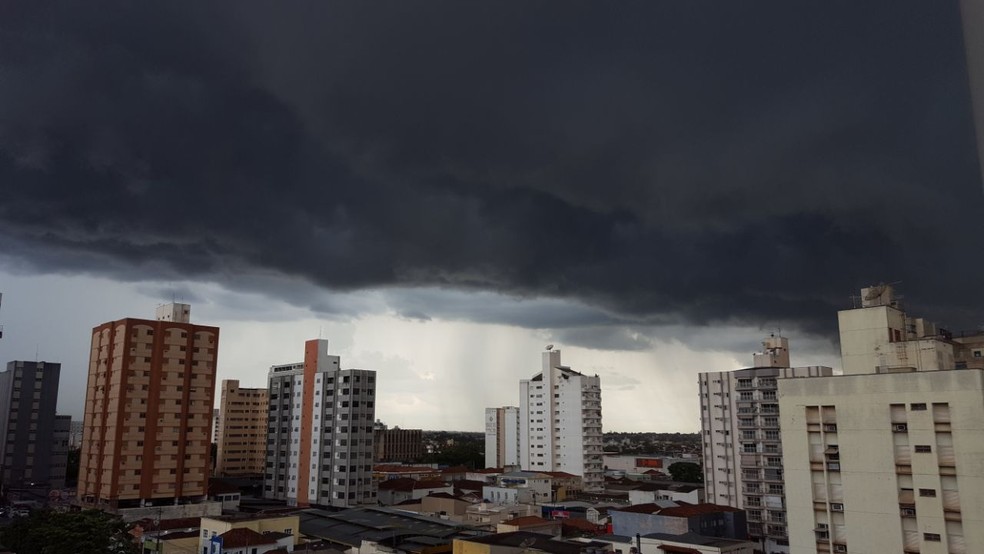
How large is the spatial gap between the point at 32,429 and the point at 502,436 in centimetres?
9319

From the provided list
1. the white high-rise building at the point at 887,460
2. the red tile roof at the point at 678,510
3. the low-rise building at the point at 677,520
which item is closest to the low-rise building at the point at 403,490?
the red tile roof at the point at 678,510

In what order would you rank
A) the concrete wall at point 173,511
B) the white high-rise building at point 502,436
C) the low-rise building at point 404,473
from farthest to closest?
the white high-rise building at point 502,436, the low-rise building at point 404,473, the concrete wall at point 173,511

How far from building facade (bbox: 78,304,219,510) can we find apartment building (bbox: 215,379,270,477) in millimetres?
41753

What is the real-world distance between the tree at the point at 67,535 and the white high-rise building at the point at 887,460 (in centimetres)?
4102

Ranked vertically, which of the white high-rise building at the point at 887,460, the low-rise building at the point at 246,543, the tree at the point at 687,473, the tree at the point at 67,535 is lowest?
the tree at the point at 687,473

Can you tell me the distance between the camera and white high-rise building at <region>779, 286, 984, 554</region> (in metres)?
30.3

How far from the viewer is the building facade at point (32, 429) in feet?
A: 376

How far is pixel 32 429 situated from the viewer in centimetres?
11662

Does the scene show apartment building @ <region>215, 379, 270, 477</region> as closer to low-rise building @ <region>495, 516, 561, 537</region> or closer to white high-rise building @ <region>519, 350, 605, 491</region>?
white high-rise building @ <region>519, 350, 605, 491</region>

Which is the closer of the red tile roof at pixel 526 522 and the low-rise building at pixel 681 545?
the low-rise building at pixel 681 545

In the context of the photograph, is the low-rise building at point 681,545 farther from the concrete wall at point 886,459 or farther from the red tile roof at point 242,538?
the red tile roof at point 242,538

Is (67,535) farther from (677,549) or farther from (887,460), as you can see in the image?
(887,460)

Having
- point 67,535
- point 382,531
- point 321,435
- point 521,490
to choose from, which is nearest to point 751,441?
point 521,490

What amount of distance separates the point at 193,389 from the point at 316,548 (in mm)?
40292
